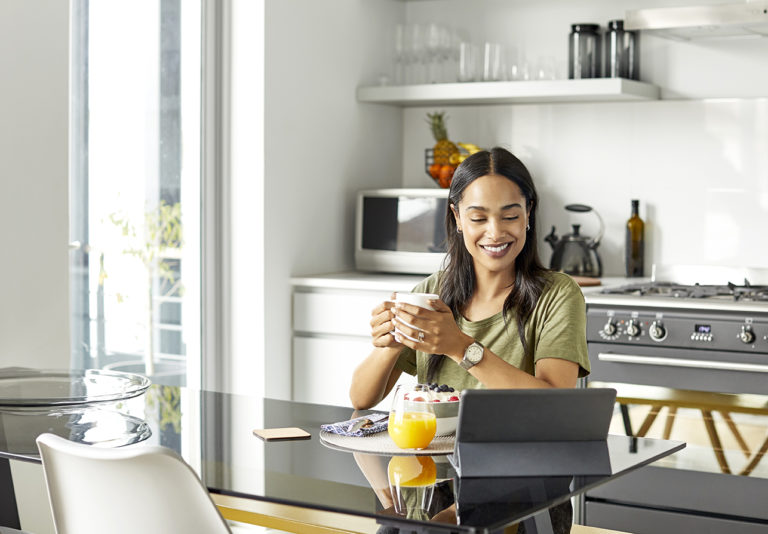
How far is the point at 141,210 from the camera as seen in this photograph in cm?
347

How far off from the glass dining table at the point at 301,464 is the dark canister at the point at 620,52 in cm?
224

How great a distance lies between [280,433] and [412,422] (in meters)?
0.27

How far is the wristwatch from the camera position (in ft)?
6.25

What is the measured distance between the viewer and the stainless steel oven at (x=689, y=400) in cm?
306

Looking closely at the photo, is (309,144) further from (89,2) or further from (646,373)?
(646,373)

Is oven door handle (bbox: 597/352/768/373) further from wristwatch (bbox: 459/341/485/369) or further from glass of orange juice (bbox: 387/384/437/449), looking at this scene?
glass of orange juice (bbox: 387/384/437/449)

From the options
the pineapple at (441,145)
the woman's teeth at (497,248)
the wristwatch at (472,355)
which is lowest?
the wristwatch at (472,355)

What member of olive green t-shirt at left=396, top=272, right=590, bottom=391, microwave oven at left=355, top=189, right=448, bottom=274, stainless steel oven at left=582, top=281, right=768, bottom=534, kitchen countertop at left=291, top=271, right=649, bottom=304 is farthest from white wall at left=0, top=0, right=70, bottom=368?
stainless steel oven at left=582, top=281, right=768, bottom=534

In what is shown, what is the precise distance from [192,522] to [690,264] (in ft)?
9.41

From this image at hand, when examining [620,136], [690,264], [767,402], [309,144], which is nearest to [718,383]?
[767,402]

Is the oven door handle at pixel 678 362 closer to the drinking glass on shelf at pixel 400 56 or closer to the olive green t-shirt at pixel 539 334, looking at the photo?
the olive green t-shirt at pixel 539 334

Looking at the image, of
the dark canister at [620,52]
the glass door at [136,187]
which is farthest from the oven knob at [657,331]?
the glass door at [136,187]

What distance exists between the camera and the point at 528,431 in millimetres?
1552

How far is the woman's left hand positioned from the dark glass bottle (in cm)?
218
